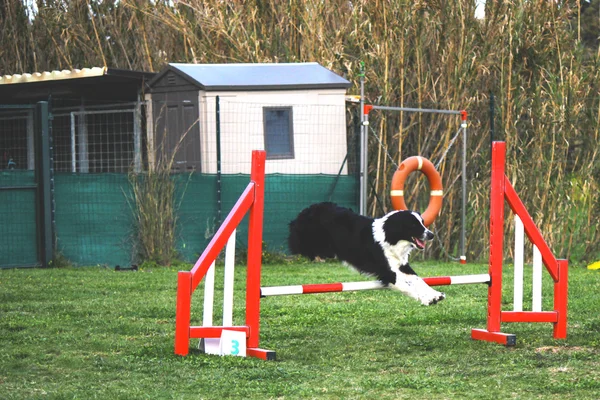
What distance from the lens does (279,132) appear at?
13641 mm

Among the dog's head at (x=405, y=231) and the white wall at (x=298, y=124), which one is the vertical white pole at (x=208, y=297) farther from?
the white wall at (x=298, y=124)

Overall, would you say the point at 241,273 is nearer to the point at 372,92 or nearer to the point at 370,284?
the point at 372,92

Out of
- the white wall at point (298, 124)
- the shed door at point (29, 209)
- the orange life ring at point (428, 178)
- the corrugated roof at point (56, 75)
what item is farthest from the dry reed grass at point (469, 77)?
the shed door at point (29, 209)

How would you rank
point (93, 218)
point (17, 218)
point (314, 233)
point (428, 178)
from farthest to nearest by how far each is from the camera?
point (93, 218) → point (17, 218) → point (428, 178) → point (314, 233)

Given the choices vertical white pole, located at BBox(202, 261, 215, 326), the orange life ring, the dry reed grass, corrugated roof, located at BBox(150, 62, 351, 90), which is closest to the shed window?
corrugated roof, located at BBox(150, 62, 351, 90)

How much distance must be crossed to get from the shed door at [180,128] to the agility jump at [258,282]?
7018mm

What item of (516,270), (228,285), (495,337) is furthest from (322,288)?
(516,270)

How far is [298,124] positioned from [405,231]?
741cm

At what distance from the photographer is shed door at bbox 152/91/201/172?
43.6 feet

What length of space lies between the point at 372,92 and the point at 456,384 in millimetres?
9200

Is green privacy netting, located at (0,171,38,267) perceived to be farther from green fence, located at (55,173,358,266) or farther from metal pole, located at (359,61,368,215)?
metal pole, located at (359,61,368,215)

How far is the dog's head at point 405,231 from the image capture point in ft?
21.0

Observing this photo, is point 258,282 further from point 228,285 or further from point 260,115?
point 260,115

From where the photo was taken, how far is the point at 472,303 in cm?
848
